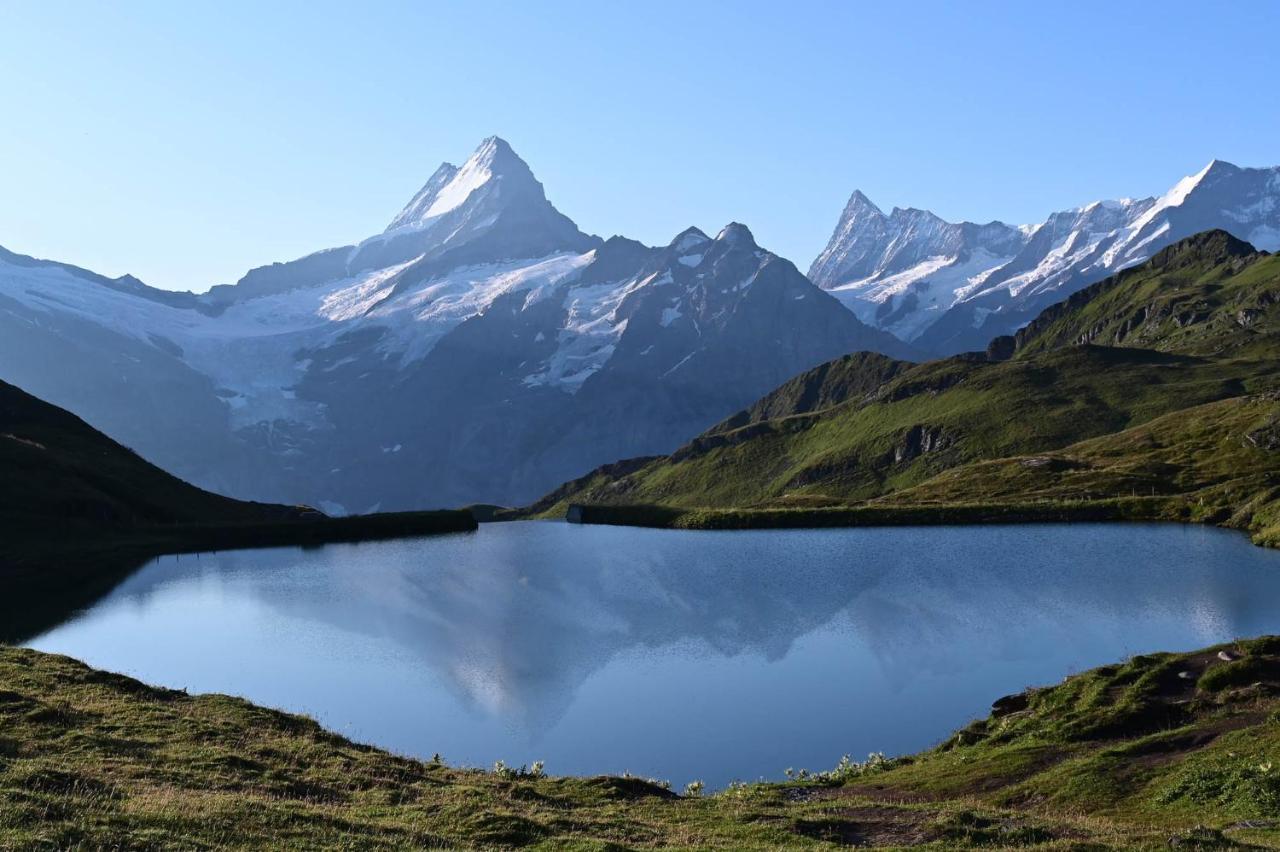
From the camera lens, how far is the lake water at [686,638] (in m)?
60.5

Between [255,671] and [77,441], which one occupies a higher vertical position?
[77,441]

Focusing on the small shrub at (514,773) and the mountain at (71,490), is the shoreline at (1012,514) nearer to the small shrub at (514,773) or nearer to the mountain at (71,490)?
the mountain at (71,490)

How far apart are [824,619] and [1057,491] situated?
112338mm

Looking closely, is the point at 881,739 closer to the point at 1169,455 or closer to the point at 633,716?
the point at 633,716

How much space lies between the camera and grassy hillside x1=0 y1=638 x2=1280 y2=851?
29.0m

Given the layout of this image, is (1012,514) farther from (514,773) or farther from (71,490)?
(71,490)

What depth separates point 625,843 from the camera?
1205 inches

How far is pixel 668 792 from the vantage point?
43031 millimetres

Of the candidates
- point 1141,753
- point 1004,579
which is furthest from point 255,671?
point 1004,579

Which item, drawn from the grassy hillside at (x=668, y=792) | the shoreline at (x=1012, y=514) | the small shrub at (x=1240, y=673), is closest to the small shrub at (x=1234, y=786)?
the grassy hillside at (x=668, y=792)

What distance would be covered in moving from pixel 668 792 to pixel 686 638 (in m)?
45.4

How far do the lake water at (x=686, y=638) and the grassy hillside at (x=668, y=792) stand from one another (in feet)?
34.6

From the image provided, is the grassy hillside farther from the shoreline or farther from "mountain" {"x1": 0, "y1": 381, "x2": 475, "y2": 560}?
the shoreline

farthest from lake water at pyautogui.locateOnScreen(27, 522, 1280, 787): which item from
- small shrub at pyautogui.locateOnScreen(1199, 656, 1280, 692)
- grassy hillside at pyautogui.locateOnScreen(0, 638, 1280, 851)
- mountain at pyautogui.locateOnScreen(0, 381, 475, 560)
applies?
small shrub at pyautogui.locateOnScreen(1199, 656, 1280, 692)
